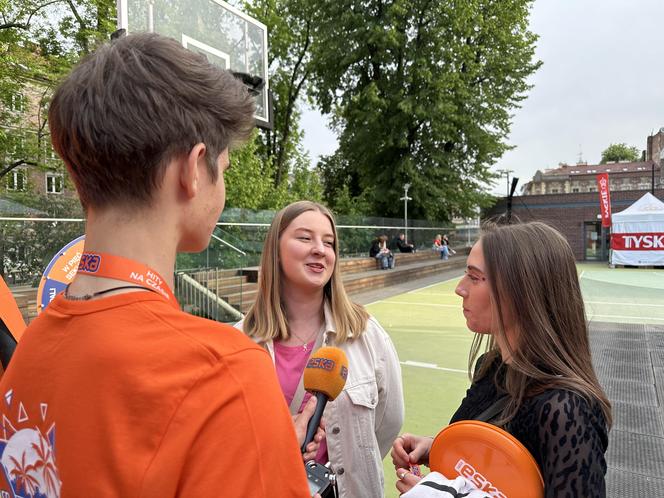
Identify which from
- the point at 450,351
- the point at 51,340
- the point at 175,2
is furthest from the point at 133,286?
the point at 450,351

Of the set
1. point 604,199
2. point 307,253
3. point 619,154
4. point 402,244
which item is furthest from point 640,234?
point 619,154

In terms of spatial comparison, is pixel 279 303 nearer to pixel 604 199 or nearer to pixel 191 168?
pixel 191 168

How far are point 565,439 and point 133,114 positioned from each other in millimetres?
1349

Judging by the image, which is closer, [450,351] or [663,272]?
[450,351]

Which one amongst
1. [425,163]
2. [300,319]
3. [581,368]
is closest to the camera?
[581,368]

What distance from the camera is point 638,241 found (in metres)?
22.1

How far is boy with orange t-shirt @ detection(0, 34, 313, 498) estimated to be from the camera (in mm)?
606

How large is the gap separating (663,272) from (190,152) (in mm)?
24436

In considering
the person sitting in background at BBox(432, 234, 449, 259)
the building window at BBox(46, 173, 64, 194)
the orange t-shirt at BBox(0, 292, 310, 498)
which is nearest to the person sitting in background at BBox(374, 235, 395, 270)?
the person sitting in background at BBox(432, 234, 449, 259)

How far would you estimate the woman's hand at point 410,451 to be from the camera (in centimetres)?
169

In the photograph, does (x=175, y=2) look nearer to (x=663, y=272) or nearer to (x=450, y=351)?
(x=450, y=351)

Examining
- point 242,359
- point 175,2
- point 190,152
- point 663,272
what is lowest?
point 663,272

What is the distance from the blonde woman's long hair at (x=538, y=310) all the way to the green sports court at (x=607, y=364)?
2.41m

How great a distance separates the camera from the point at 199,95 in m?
0.75
